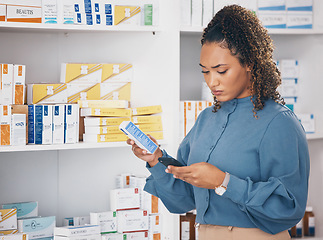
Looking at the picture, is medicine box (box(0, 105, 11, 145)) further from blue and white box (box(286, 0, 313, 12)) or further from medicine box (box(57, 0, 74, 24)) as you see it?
blue and white box (box(286, 0, 313, 12))

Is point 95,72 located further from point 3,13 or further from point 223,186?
point 223,186

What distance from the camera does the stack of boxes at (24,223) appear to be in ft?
7.25

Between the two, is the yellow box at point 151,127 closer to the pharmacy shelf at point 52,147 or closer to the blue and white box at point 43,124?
the pharmacy shelf at point 52,147

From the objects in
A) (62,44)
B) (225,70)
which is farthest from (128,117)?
(225,70)

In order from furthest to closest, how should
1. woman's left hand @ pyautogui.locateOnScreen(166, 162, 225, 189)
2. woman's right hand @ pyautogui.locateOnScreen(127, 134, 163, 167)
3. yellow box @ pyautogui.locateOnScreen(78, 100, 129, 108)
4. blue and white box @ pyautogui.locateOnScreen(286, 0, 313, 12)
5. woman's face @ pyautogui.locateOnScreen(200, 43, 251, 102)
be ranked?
blue and white box @ pyautogui.locateOnScreen(286, 0, 313, 12) → yellow box @ pyautogui.locateOnScreen(78, 100, 129, 108) → woman's right hand @ pyautogui.locateOnScreen(127, 134, 163, 167) → woman's face @ pyautogui.locateOnScreen(200, 43, 251, 102) → woman's left hand @ pyautogui.locateOnScreen(166, 162, 225, 189)

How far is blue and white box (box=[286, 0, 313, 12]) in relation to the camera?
2771mm

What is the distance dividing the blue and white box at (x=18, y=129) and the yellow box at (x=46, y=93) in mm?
152

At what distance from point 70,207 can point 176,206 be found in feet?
3.48

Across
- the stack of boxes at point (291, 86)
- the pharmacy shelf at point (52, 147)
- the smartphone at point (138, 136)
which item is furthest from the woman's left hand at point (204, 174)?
the stack of boxes at point (291, 86)

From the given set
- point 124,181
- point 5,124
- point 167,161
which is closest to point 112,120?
point 124,181

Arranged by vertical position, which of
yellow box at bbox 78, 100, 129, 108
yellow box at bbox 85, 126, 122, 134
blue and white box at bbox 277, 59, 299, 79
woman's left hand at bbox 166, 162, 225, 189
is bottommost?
woman's left hand at bbox 166, 162, 225, 189

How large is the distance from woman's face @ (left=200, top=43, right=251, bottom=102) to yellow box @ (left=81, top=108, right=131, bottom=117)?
0.92 meters

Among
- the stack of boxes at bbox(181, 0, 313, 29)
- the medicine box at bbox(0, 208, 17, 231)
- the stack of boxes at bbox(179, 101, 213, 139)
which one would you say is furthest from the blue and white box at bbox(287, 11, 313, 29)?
the medicine box at bbox(0, 208, 17, 231)

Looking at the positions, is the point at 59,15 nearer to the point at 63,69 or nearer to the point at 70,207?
the point at 63,69
